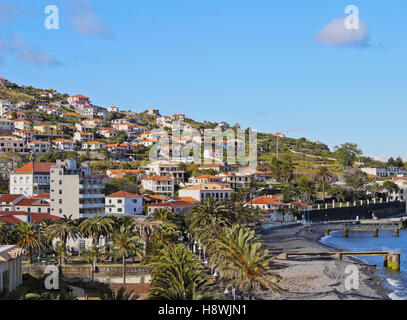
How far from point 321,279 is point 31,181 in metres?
66.3

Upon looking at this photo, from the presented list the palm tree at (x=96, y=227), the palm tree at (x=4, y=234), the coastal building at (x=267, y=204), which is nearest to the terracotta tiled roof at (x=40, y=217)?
the palm tree at (x=96, y=227)

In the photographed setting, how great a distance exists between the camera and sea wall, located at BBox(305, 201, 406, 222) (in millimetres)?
142500

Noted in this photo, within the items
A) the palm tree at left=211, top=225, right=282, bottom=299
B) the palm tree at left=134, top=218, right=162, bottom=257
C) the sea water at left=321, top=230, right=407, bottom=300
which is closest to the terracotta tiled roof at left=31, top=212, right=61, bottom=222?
the palm tree at left=134, top=218, right=162, bottom=257

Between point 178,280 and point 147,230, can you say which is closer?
point 178,280

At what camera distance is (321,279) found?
192 ft

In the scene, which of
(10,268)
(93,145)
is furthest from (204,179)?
(10,268)

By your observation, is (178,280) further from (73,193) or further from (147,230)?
(73,193)

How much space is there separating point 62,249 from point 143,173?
3901 inches

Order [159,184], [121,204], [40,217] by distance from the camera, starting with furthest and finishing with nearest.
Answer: [159,184], [121,204], [40,217]

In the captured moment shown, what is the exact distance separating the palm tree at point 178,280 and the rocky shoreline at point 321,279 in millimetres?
13125

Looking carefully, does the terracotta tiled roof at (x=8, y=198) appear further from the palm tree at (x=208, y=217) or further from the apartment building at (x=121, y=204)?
the palm tree at (x=208, y=217)

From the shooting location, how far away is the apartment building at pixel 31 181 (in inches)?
4257

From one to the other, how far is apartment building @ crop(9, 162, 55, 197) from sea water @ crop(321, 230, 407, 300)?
169ft
